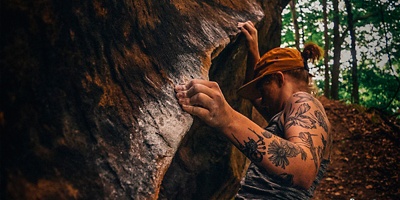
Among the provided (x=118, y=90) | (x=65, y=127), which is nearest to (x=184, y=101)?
(x=118, y=90)

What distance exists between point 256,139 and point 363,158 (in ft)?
25.4

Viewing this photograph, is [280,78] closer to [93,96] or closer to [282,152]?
[282,152]

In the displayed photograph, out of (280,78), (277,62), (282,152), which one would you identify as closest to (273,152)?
(282,152)

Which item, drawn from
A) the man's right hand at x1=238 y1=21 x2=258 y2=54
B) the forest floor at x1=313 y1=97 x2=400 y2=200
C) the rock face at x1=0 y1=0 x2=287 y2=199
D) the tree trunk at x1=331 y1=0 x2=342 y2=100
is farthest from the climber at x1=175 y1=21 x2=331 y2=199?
the tree trunk at x1=331 y1=0 x2=342 y2=100

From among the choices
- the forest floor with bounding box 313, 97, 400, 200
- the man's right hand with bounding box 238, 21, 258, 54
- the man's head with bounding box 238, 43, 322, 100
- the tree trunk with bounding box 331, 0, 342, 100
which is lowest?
the forest floor with bounding box 313, 97, 400, 200

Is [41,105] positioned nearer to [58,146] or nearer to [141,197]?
[58,146]

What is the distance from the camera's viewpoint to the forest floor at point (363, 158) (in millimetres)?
7902

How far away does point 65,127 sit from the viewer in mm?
1635

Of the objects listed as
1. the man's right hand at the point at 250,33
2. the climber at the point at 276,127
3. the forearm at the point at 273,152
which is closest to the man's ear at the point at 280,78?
the climber at the point at 276,127

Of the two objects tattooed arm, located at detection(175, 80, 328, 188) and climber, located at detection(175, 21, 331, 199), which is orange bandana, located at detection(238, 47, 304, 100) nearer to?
climber, located at detection(175, 21, 331, 199)

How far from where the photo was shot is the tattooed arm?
2189 millimetres

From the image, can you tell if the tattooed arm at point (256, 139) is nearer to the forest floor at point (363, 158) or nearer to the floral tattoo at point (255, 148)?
the floral tattoo at point (255, 148)

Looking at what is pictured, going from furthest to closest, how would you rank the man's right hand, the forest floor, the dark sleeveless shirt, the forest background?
1. the forest background
2. the forest floor
3. the man's right hand
4. the dark sleeveless shirt

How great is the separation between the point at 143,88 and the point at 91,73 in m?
0.39
